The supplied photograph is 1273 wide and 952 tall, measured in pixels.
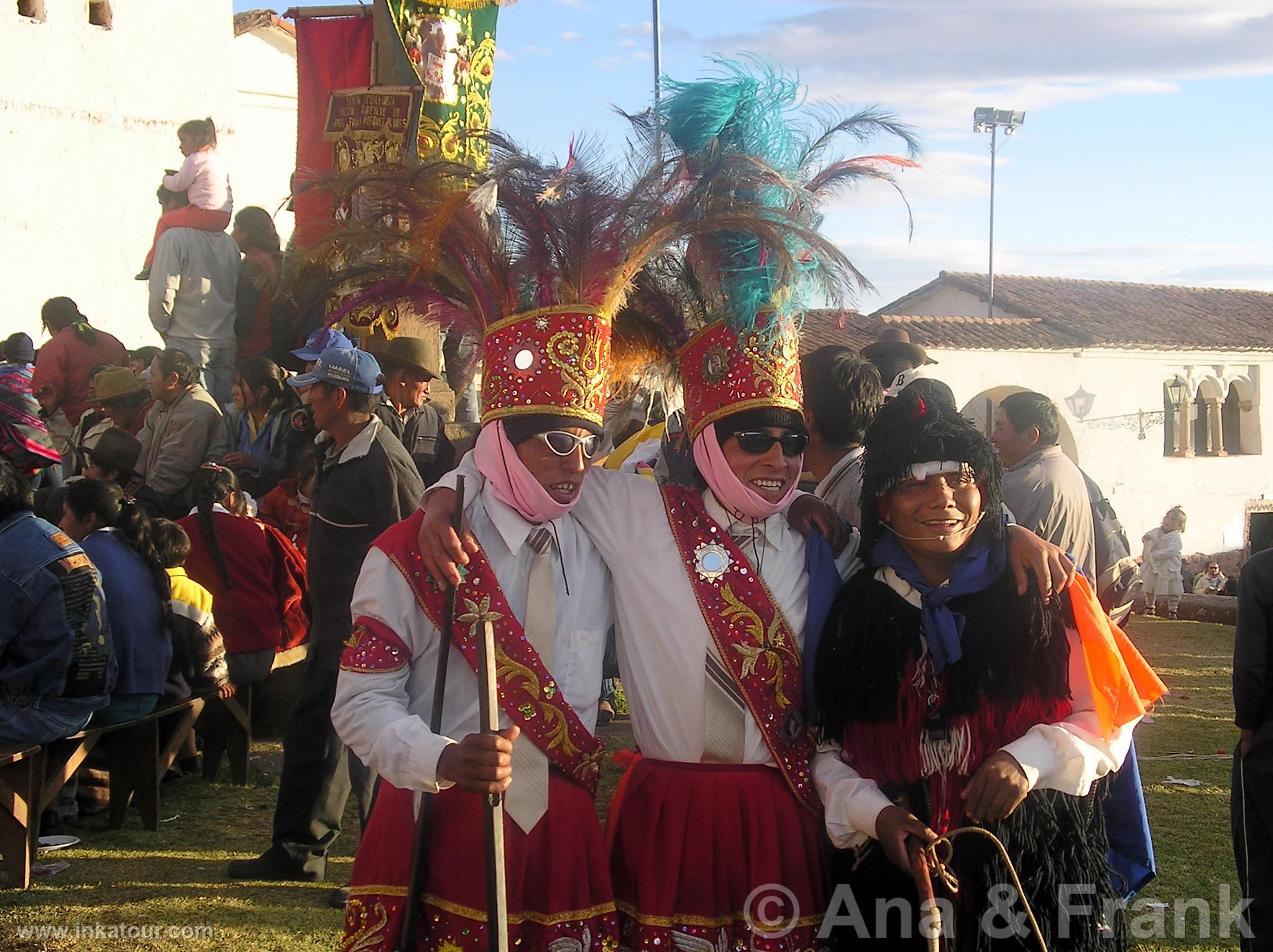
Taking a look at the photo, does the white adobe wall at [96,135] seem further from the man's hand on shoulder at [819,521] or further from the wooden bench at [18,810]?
the man's hand on shoulder at [819,521]

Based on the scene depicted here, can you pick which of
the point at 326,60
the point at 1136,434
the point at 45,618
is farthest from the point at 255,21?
the point at 1136,434

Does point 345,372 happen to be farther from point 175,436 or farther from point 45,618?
point 175,436

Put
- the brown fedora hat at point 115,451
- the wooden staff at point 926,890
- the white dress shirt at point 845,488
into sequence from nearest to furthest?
the wooden staff at point 926,890 < the white dress shirt at point 845,488 < the brown fedora hat at point 115,451

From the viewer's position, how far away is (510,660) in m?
2.90

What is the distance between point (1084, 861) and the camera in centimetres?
290

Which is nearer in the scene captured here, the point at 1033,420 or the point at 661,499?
the point at 661,499

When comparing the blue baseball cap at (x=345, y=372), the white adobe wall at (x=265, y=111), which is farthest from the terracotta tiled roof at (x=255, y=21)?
the blue baseball cap at (x=345, y=372)

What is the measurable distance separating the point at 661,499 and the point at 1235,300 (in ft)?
114

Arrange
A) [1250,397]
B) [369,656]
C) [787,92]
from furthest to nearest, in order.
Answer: [1250,397] < [787,92] < [369,656]

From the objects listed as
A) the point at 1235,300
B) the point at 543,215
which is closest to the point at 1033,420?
the point at 543,215

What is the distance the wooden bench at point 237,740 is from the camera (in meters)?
6.93

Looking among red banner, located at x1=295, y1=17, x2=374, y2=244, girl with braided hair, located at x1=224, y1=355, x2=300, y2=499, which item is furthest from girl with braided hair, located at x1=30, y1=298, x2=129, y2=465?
red banner, located at x1=295, y1=17, x2=374, y2=244

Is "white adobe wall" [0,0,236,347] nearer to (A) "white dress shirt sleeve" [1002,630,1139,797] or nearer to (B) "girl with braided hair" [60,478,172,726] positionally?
(B) "girl with braided hair" [60,478,172,726]

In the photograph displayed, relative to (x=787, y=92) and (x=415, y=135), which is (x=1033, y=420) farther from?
(x=415, y=135)
